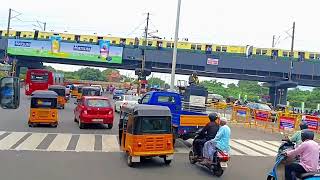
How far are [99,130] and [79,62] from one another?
47676 mm

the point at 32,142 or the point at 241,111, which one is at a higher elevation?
the point at 241,111

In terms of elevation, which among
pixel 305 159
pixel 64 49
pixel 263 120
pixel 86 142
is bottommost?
pixel 86 142

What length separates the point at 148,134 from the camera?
12039mm

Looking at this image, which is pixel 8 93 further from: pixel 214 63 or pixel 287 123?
pixel 214 63

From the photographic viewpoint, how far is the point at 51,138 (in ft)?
55.6

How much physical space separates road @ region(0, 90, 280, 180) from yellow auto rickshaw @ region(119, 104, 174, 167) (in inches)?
14.9

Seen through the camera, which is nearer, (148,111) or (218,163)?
(218,163)

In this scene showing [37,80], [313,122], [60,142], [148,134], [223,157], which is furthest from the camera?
[37,80]

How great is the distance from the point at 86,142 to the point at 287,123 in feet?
41.2

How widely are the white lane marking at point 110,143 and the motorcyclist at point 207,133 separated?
11.7 ft

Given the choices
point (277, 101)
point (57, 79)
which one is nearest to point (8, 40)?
point (57, 79)

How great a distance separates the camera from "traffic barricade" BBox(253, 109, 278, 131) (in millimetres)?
26081

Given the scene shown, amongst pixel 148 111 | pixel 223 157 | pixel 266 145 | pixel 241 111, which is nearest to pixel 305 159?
pixel 223 157

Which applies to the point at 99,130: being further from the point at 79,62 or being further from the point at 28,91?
the point at 79,62
